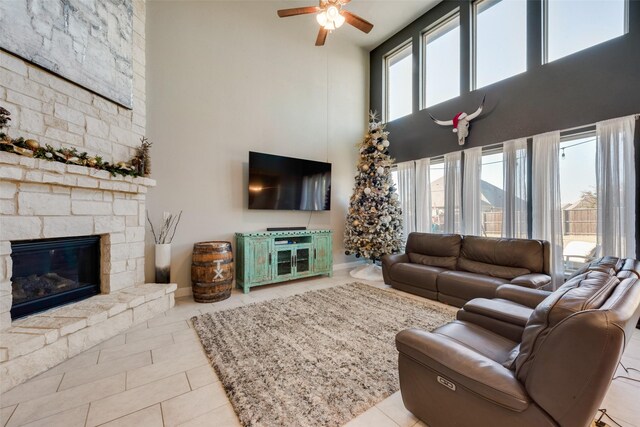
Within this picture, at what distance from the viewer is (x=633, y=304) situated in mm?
949

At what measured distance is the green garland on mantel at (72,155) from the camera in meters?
1.94

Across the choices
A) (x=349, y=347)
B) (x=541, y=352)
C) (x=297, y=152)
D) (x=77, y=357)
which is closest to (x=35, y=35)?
(x=77, y=357)

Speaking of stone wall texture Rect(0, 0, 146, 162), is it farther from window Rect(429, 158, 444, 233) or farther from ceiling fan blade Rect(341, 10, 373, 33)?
window Rect(429, 158, 444, 233)

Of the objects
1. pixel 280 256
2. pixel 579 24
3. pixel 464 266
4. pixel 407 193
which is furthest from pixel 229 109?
pixel 579 24

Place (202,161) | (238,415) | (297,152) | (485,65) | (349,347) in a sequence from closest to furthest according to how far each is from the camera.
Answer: (238,415) → (349,347) → (202,161) → (485,65) → (297,152)

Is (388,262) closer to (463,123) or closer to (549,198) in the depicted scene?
(549,198)

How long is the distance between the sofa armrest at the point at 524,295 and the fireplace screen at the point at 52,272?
3961 millimetres

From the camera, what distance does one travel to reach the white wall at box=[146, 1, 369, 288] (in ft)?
11.5

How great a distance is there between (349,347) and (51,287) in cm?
282

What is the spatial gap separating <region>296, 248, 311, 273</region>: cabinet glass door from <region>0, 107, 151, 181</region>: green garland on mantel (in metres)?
2.44

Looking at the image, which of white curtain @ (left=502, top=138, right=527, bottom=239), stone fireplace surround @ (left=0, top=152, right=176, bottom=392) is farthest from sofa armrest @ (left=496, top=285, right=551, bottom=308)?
stone fireplace surround @ (left=0, top=152, right=176, bottom=392)

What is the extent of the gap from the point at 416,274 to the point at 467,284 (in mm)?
688

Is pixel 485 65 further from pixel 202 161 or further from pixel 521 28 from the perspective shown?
pixel 202 161

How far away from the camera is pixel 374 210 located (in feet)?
15.1
